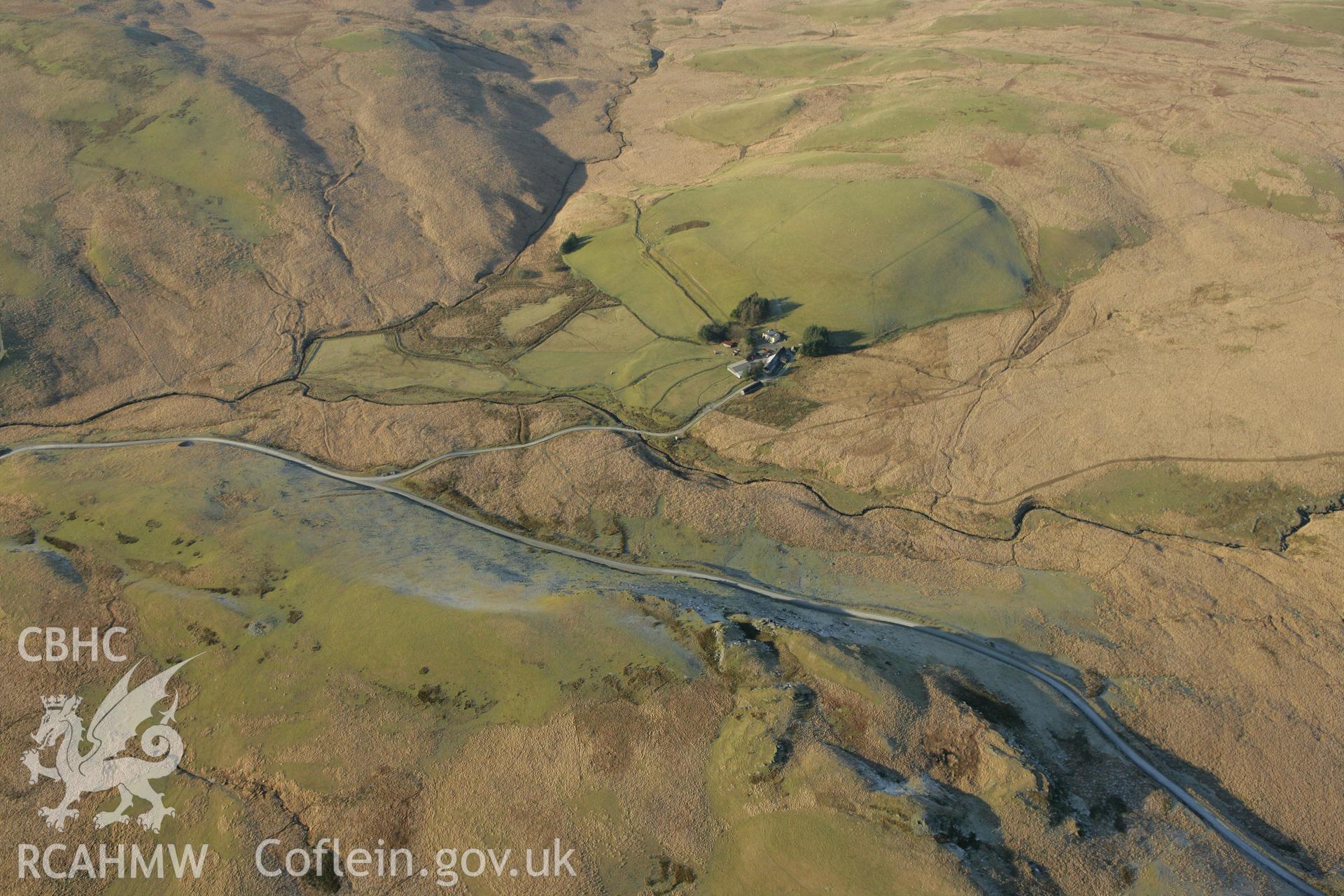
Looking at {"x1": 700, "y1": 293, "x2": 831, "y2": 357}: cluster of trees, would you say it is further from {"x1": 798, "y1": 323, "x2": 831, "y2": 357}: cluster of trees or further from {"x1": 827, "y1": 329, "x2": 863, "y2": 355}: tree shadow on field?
{"x1": 827, "y1": 329, "x2": 863, "y2": 355}: tree shadow on field

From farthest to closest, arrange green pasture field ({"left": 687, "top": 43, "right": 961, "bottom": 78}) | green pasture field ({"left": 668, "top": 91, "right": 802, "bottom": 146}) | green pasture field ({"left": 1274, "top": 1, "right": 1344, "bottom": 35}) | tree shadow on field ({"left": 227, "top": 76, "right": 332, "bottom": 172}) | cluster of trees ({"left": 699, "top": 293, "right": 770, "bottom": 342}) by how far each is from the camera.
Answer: green pasture field ({"left": 1274, "top": 1, "right": 1344, "bottom": 35}) < green pasture field ({"left": 687, "top": 43, "right": 961, "bottom": 78}) < green pasture field ({"left": 668, "top": 91, "right": 802, "bottom": 146}) < tree shadow on field ({"left": 227, "top": 76, "right": 332, "bottom": 172}) < cluster of trees ({"left": 699, "top": 293, "right": 770, "bottom": 342})

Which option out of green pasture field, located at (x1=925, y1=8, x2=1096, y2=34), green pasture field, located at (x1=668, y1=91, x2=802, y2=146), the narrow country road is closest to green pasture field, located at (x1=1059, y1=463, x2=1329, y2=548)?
the narrow country road

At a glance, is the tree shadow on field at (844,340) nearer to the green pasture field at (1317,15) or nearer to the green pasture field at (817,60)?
the green pasture field at (817,60)

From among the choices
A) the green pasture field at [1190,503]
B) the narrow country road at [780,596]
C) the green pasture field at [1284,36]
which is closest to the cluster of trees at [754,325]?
the narrow country road at [780,596]

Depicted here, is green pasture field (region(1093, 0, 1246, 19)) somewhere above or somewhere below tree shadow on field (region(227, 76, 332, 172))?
above

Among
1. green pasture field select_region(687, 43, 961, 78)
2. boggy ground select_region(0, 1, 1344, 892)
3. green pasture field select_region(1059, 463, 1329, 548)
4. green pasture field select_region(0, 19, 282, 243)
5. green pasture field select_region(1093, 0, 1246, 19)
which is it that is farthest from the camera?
green pasture field select_region(1093, 0, 1246, 19)

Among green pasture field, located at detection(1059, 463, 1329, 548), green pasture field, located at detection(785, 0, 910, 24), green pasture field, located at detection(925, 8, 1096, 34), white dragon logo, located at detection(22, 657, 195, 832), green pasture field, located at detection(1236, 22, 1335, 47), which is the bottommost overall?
white dragon logo, located at detection(22, 657, 195, 832)

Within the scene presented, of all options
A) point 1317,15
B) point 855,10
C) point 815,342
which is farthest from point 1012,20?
point 815,342
